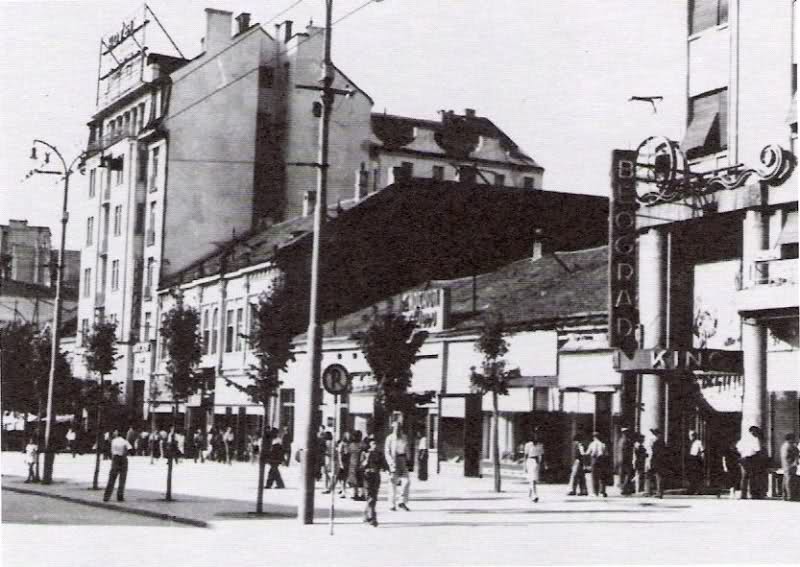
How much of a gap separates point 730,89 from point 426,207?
68.5ft

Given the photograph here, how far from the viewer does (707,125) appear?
96.5 feet

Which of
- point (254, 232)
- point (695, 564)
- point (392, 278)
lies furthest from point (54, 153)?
point (254, 232)

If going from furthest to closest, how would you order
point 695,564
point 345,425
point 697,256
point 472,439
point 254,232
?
1. point 254,232
2. point 345,425
3. point 472,439
4. point 697,256
5. point 695,564

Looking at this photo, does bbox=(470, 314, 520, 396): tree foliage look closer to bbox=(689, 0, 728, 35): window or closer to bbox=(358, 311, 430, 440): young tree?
bbox=(358, 311, 430, 440): young tree

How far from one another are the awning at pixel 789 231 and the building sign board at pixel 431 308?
46.7ft

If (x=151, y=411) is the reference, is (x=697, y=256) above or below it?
above

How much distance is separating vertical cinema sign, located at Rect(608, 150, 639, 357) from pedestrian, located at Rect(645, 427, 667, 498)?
2.75m

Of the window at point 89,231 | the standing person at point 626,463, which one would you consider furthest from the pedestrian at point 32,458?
the window at point 89,231

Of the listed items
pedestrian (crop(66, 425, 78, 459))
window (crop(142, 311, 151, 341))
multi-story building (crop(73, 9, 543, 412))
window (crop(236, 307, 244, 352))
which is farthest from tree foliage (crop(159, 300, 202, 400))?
window (crop(142, 311, 151, 341))

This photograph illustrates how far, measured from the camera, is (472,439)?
3700 cm

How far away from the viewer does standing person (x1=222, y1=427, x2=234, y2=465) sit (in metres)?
46.0

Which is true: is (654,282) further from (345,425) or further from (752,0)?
(345,425)

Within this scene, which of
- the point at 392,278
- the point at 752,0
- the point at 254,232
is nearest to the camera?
the point at 752,0

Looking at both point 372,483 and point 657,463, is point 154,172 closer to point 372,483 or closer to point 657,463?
point 657,463
